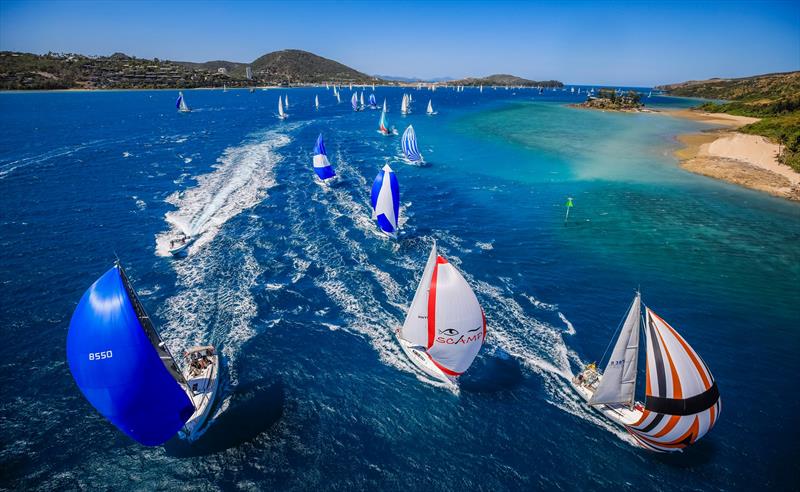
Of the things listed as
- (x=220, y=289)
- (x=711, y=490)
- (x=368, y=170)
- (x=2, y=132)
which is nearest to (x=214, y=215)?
(x=220, y=289)

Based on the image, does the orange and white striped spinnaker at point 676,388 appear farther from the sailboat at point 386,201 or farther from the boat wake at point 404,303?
the sailboat at point 386,201

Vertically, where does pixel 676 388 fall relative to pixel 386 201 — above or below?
below

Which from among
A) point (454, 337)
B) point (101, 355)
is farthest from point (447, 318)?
point (101, 355)

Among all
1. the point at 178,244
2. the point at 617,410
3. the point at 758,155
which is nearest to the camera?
the point at 617,410

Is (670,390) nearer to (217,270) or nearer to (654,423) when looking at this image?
(654,423)

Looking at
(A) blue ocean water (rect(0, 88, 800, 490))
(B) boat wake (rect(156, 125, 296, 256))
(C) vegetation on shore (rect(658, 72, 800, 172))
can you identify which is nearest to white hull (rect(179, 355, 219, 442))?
(A) blue ocean water (rect(0, 88, 800, 490))

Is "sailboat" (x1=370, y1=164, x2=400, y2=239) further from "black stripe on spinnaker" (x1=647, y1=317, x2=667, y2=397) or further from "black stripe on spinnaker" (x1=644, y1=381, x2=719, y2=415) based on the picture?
"black stripe on spinnaker" (x1=644, y1=381, x2=719, y2=415)
